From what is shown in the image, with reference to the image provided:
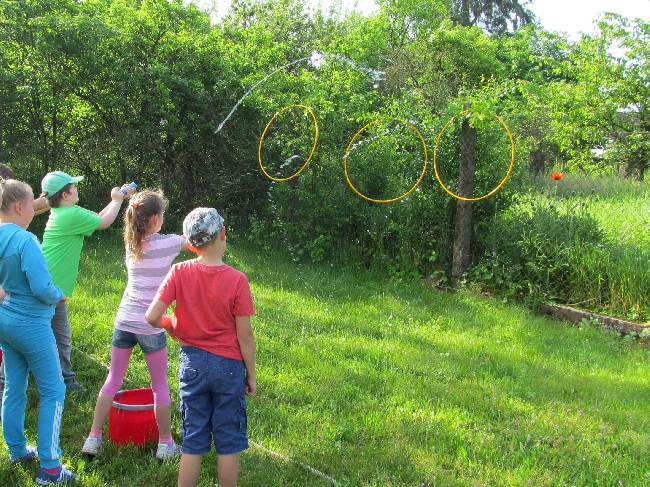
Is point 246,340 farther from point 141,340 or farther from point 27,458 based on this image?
point 27,458

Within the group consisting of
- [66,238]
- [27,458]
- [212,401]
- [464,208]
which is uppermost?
[464,208]

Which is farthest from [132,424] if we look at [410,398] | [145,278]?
[410,398]

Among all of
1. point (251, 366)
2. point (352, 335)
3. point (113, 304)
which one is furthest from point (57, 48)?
point (251, 366)

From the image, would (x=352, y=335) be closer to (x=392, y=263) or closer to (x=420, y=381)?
(x=420, y=381)

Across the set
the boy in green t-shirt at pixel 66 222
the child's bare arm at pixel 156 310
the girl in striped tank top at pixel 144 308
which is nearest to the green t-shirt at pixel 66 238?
the boy in green t-shirt at pixel 66 222

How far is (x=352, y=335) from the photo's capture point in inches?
211

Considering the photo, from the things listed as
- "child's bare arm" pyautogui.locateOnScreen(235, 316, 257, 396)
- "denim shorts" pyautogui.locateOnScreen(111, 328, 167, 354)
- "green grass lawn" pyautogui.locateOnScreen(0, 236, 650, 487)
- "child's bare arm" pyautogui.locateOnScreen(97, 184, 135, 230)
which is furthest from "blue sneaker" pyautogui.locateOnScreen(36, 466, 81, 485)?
"child's bare arm" pyautogui.locateOnScreen(97, 184, 135, 230)

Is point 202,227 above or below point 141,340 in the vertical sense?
above

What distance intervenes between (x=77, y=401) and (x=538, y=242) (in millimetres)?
4975

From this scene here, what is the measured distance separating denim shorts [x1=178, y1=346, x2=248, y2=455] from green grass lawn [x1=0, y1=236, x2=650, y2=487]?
54 cm

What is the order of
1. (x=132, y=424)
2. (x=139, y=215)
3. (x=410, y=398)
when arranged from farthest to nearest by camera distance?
1. (x=410, y=398)
2. (x=132, y=424)
3. (x=139, y=215)

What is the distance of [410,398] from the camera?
4.07 meters

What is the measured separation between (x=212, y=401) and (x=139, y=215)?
104 centimetres

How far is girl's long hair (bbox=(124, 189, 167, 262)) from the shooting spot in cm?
310
